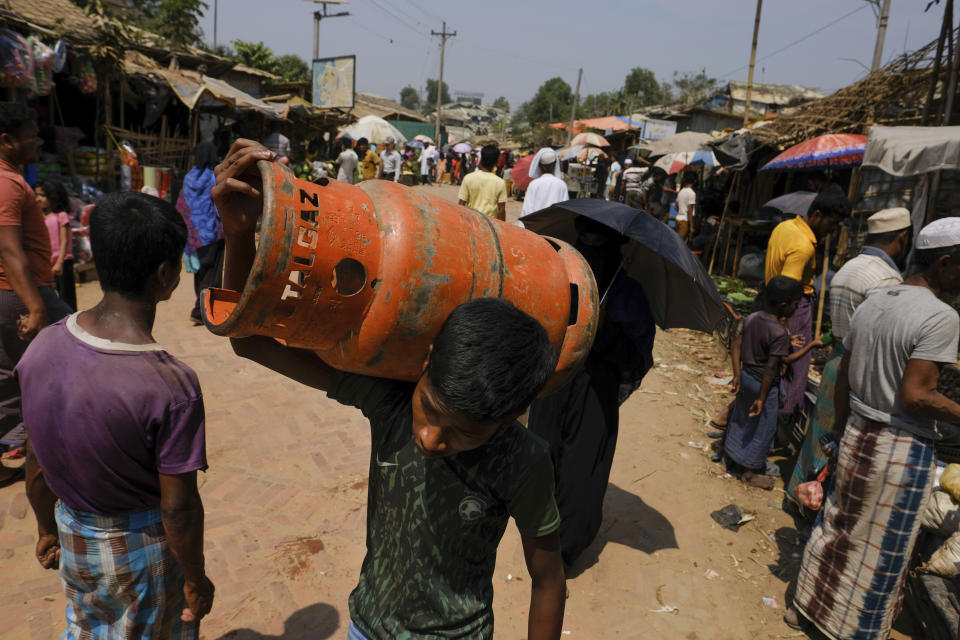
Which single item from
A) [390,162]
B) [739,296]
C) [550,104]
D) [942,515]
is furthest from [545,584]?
[550,104]

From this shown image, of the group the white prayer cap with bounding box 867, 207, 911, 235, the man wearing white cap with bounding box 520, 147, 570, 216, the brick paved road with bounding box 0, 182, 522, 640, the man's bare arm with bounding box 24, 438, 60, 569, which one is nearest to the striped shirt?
the white prayer cap with bounding box 867, 207, 911, 235

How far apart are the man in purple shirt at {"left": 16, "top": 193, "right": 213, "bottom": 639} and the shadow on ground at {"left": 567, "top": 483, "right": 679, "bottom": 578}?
2447mm

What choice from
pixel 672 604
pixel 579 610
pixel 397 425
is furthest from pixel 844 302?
pixel 397 425

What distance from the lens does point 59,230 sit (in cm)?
510

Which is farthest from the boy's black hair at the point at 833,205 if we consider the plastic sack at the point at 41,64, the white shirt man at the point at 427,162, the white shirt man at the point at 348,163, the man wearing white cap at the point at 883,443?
the white shirt man at the point at 427,162

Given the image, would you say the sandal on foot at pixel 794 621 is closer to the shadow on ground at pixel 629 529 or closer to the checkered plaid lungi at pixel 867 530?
the checkered plaid lungi at pixel 867 530

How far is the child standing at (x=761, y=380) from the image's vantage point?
4.43 meters

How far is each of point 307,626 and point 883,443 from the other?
115 inches

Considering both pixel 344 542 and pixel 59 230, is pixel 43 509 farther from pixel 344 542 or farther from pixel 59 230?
pixel 59 230

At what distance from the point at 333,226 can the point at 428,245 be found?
190 mm

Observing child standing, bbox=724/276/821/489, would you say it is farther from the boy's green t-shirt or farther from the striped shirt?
the boy's green t-shirt

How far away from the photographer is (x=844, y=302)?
3.65 meters

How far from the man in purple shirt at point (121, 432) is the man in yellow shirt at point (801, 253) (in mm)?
4443

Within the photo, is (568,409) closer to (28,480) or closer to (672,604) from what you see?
(672,604)
